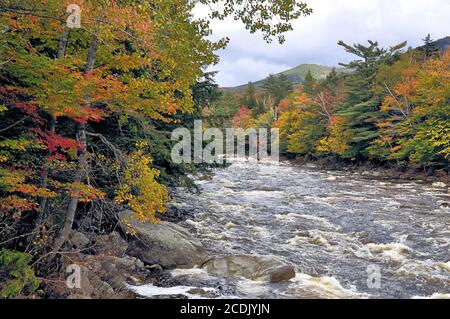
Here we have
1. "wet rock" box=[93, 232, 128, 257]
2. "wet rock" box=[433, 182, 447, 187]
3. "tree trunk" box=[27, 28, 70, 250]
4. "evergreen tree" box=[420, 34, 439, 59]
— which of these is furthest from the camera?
"evergreen tree" box=[420, 34, 439, 59]

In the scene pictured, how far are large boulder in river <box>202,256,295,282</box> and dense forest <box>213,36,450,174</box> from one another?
9.28 m

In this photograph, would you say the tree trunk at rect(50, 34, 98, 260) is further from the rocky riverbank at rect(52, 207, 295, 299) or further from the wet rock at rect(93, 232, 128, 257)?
the wet rock at rect(93, 232, 128, 257)

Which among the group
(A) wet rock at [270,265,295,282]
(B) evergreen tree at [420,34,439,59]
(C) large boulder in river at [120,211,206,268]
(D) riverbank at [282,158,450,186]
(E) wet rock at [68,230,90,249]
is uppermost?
(B) evergreen tree at [420,34,439,59]

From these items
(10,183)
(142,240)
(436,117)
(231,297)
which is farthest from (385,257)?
(436,117)

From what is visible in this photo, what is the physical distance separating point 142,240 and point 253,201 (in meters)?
10.7

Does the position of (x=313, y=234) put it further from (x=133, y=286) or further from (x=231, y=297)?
(x=133, y=286)

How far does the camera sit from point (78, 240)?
1002 centimetres

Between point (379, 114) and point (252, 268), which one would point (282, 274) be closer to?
point (252, 268)

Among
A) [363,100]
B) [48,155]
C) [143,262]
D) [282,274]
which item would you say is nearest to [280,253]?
[282,274]

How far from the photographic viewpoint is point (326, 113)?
50.7 m

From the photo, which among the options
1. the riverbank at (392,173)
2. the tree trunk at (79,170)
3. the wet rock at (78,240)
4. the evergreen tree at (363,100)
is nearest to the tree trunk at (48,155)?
Result: the tree trunk at (79,170)

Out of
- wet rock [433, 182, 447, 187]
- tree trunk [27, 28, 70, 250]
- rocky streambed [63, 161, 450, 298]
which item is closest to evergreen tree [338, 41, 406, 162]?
wet rock [433, 182, 447, 187]

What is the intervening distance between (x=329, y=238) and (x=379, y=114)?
28.5m

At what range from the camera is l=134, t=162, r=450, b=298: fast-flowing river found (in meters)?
9.51
